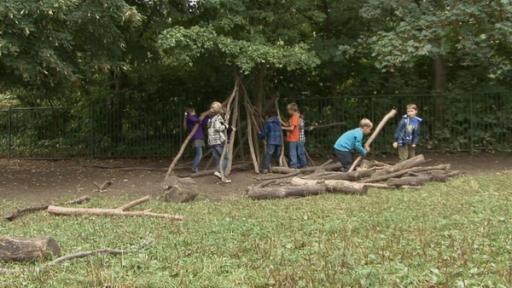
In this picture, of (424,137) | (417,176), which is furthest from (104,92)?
(417,176)

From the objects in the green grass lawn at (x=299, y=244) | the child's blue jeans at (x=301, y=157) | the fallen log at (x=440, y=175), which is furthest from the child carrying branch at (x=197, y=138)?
the fallen log at (x=440, y=175)

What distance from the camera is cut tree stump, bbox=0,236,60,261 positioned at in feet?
18.8

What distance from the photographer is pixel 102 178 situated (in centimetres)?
1411

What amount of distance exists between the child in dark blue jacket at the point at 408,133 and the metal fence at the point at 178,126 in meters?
3.38

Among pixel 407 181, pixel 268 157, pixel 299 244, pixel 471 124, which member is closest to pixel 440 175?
pixel 407 181

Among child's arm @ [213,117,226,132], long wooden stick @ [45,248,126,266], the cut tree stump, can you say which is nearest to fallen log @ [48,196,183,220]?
long wooden stick @ [45,248,126,266]

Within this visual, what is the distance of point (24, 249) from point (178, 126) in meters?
12.7

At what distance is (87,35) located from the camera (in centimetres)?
1265

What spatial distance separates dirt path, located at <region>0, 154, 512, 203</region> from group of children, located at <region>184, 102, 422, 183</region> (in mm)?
724

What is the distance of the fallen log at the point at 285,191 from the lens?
10295mm

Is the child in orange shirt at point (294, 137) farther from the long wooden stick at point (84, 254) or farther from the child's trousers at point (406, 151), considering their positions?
the long wooden stick at point (84, 254)

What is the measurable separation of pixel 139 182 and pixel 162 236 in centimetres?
662

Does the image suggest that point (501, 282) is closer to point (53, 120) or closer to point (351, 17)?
point (351, 17)

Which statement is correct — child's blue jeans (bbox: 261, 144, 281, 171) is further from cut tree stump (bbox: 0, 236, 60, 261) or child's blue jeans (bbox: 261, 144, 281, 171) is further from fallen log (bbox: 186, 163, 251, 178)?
cut tree stump (bbox: 0, 236, 60, 261)
